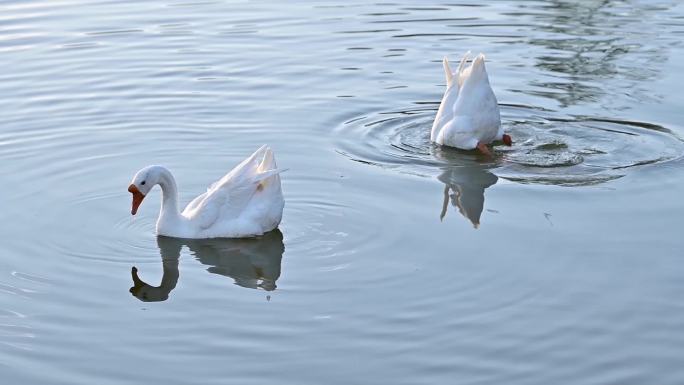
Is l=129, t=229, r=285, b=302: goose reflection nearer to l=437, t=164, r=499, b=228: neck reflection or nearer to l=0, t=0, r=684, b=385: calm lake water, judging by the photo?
l=0, t=0, r=684, b=385: calm lake water

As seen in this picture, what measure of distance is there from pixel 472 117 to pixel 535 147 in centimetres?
78

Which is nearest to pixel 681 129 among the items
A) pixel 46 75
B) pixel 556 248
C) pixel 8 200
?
pixel 556 248

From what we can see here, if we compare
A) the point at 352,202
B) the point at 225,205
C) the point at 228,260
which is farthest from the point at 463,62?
the point at 228,260

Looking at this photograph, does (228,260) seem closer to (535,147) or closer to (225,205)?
(225,205)

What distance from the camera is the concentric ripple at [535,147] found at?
13523 mm

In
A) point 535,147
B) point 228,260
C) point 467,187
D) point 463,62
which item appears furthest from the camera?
point 463,62

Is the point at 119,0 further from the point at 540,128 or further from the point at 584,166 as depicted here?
the point at 584,166

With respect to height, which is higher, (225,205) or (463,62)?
(463,62)

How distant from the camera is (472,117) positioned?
565 inches

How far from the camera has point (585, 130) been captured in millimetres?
14719

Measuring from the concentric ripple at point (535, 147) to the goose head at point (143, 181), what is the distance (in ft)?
9.22

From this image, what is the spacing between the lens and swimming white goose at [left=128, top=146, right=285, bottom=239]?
11836 mm

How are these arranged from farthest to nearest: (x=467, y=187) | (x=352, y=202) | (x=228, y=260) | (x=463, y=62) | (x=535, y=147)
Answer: (x=463, y=62), (x=535, y=147), (x=467, y=187), (x=352, y=202), (x=228, y=260)

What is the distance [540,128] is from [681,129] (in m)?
1.60
